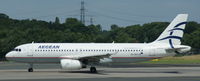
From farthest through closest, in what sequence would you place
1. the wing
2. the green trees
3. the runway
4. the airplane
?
the green trees
the airplane
the wing
the runway

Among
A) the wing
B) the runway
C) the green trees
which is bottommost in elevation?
the runway

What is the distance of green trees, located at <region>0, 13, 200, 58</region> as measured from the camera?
298ft

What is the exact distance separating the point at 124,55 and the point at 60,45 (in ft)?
22.8

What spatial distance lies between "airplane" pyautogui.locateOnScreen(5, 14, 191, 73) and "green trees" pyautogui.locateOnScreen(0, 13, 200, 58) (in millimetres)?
40592

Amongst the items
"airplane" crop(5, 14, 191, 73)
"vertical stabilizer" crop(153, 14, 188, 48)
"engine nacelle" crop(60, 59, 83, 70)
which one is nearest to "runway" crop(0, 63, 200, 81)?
"engine nacelle" crop(60, 59, 83, 70)

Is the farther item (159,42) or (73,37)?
(73,37)

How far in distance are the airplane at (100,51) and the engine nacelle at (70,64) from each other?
0.48 metres

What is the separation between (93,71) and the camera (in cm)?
4297

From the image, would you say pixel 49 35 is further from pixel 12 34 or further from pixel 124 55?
pixel 124 55

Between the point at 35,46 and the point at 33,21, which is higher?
the point at 33,21

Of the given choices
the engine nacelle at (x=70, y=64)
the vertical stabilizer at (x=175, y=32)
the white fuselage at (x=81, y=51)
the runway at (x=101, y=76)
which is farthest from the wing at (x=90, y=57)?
the vertical stabilizer at (x=175, y=32)

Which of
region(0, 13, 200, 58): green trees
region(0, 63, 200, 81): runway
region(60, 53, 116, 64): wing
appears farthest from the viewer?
region(0, 13, 200, 58): green trees

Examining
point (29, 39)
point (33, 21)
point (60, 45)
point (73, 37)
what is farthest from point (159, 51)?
point (33, 21)

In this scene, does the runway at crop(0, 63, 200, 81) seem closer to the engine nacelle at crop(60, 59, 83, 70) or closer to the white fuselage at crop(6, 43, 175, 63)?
the engine nacelle at crop(60, 59, 83, 70)
